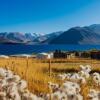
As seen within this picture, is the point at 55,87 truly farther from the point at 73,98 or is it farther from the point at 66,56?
the point at 66,56

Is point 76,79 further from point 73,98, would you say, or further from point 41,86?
point 73,98

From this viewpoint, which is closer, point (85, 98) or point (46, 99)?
point (46, 99)

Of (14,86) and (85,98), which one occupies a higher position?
(14,86)

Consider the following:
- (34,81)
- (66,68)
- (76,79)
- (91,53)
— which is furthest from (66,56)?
(76,79)

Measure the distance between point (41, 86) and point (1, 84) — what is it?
14.1 ft

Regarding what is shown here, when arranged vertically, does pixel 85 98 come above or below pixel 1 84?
below

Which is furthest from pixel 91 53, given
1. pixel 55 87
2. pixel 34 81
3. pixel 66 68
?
pixel 55 87

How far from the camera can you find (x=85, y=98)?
8961mm

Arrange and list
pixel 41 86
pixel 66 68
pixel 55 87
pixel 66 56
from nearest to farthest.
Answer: pixel 55 87
pixel 41 86
pixel 66 68
pixel 66 56

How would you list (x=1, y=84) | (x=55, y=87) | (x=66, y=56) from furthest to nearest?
(x=66, y=56)
(x=55, y=87)
(x=1, y=84)

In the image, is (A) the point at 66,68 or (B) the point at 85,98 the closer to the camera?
(B) the point at 85,98

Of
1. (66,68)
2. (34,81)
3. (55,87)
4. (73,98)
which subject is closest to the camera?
(73,98)

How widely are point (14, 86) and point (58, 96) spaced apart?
0.77 m

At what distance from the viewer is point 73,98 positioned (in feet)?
19.1
